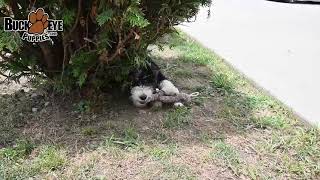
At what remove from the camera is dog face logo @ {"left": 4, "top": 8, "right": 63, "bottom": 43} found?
100 inches

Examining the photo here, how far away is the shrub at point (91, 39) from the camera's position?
2393mm

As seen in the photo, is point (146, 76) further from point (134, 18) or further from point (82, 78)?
point (134, 18)

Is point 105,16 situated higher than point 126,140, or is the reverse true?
point 105,16

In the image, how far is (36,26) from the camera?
262cm

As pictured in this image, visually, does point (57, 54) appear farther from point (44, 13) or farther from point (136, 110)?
point (136, 110)

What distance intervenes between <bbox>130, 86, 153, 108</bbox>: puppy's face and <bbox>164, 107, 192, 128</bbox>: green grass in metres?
0.17

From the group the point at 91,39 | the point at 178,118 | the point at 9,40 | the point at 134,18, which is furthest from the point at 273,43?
the point at 9,40

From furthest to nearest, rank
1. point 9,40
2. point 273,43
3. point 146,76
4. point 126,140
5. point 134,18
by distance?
1. point 273,43
2. point 146,76
3. point 126,140
4. point 9,40
5. point 134,18

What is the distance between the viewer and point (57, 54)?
9.41 ft

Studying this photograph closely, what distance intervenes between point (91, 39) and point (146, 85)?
54 centimetres

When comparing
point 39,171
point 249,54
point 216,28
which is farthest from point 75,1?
point 216,28

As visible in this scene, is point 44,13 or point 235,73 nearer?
point 44,13

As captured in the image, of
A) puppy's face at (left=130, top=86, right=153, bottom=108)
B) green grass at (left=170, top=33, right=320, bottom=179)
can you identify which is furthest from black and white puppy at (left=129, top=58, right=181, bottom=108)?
green grass at (left=170, top=33, right=320, bottom=179)

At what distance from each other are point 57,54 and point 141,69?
1.90 feet
